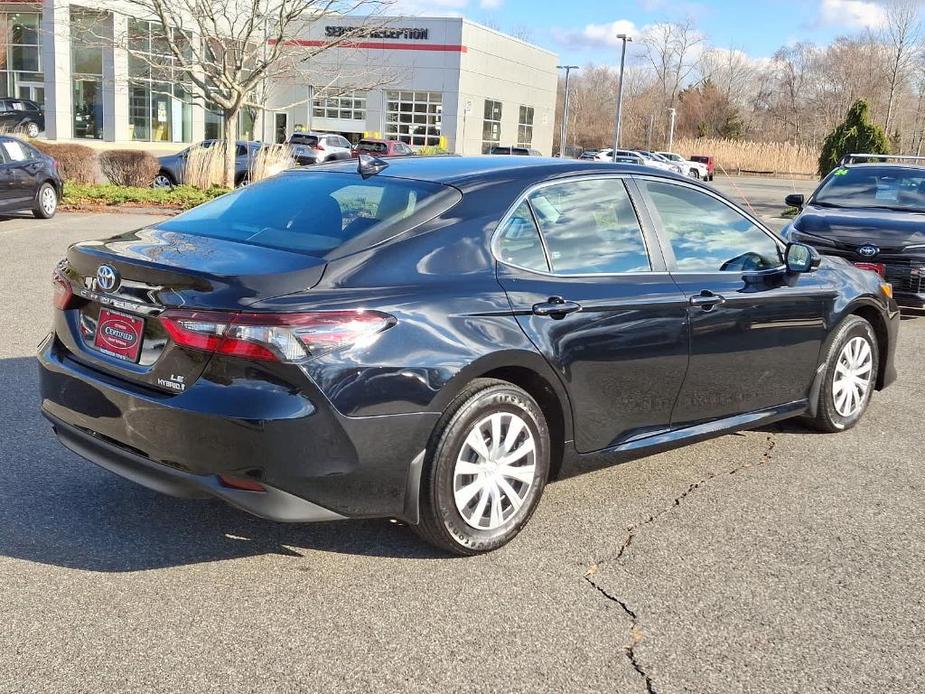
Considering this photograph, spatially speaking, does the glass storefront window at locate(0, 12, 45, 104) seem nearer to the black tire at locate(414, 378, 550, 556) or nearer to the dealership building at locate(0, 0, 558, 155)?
the dealership building at locate(0, 0, 558, 155)

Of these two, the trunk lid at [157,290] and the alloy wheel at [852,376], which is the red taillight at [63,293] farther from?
the alloy wheel at [852,376]

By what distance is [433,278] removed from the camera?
379cm

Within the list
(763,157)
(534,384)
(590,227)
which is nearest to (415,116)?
(763,157)

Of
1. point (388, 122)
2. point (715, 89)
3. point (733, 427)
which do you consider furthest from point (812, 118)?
point (733, 427)

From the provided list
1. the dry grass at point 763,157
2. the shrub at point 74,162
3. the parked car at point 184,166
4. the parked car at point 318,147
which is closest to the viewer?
the shrub at point 74,162

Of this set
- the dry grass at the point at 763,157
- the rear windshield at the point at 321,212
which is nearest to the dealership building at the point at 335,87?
the dry grass at the point at 763,157

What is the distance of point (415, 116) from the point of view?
61875 mm

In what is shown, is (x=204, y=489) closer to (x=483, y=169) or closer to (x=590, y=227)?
(x=483, y=169)

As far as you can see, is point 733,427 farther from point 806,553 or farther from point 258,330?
point 258,330

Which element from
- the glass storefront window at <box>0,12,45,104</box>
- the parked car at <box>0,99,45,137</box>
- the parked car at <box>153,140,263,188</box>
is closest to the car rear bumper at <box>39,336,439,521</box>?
the parked car at <box>153,140,263,188</box>

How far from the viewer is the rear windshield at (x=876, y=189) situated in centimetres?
1094

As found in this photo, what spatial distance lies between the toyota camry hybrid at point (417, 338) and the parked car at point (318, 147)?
26.2 metres

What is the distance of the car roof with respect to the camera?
14.1ft

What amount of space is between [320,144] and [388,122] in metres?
29.0
